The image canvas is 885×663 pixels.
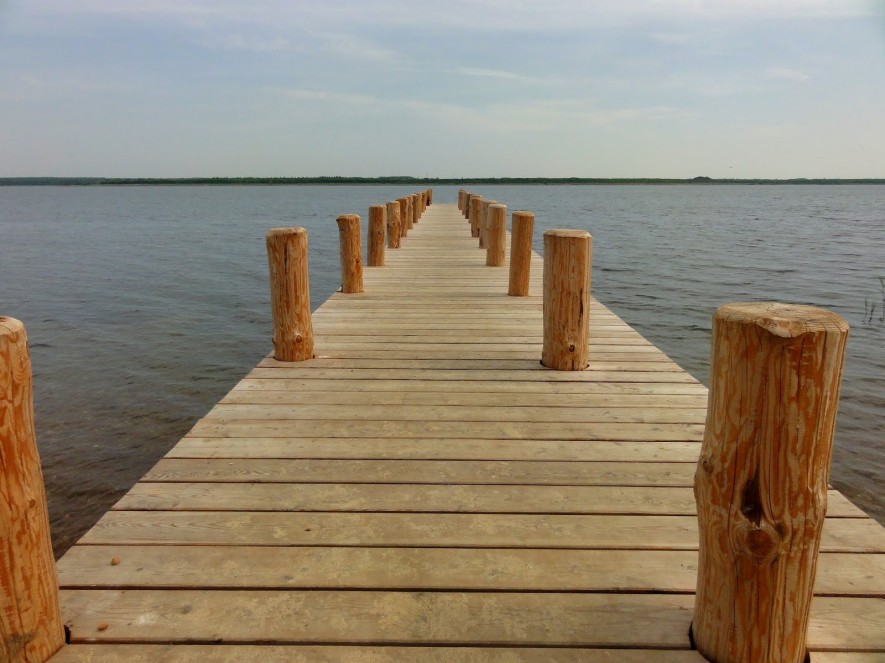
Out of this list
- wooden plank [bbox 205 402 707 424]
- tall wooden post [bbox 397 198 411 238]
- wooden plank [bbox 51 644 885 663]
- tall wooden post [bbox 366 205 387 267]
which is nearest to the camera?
wooden plank [bbox 51 644 885 663]

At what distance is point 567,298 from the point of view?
4418 mm

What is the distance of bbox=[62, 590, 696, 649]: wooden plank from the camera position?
1889 millimetres

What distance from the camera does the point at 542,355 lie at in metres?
4.70

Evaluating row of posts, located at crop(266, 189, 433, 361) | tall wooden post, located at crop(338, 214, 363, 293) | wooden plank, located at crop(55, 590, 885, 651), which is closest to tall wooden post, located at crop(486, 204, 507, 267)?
tall wooden post, located at crop(338, 214, 363, 293)

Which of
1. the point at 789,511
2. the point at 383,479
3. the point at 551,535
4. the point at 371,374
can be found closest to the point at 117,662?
the point at 383,479

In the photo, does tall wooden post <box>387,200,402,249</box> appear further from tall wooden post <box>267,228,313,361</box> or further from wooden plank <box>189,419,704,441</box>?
Result: wooden plank <box>189,419,704,441</box>

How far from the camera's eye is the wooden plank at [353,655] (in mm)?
1811

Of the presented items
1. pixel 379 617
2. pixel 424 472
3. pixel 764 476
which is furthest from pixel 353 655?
pixel 764 476

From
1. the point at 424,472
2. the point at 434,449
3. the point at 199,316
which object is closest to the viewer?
the point at 424,472

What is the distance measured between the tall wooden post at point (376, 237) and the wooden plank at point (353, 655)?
804 cm

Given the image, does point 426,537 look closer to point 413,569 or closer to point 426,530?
point 426,530

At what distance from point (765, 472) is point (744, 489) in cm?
7

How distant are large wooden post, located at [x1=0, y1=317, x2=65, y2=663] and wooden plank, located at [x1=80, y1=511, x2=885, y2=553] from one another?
0.61 meters

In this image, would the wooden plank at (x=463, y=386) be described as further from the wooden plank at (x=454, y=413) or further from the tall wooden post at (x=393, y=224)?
the tall wooden post at (x=393, y=224)
